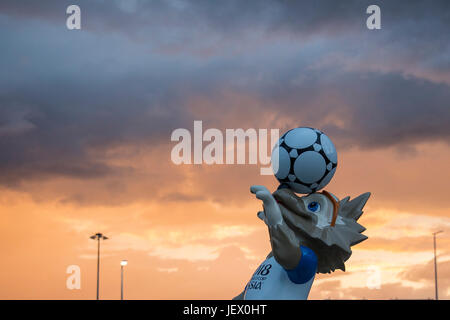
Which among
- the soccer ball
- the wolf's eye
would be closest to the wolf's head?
the wolf's eye

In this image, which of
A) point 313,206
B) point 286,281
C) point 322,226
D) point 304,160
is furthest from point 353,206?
point 286,281

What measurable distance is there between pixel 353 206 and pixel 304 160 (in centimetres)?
149

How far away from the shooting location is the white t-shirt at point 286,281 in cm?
1021

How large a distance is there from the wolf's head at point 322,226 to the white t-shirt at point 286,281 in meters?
0.31

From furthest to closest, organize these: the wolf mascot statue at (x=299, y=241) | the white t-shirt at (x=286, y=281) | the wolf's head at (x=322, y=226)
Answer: the wolf's head at (x=322, y=226)
the white t-shirt at (x=286, y=281)
the wolf mascot statue at (x=299, y=241)

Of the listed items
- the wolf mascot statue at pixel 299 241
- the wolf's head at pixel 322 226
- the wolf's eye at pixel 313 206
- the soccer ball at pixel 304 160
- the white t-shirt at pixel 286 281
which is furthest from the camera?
the wolf's eye at pixel 313 206

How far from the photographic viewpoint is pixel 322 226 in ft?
34.8

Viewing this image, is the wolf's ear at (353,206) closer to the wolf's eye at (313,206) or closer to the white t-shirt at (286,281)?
the wolf's eye at (313,206)

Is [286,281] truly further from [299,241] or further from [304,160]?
[304,160]

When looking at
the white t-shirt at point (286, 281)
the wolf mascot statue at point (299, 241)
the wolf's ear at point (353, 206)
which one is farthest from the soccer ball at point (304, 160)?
the white t-shirt at point (286, 281)

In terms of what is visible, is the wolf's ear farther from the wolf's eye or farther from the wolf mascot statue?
the wolf's eye
